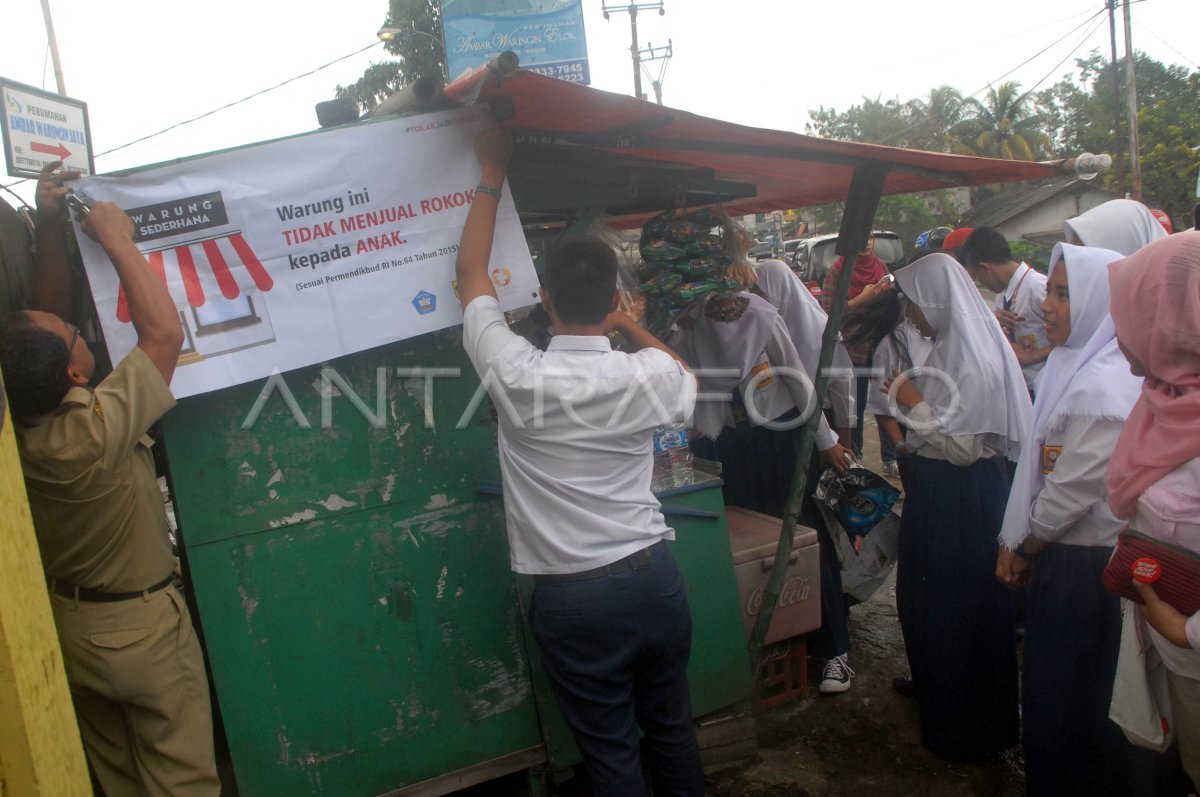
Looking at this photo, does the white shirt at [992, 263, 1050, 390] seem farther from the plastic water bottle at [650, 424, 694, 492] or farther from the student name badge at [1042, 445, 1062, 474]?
the plastic water bottle at [650, 424, 694, 492]

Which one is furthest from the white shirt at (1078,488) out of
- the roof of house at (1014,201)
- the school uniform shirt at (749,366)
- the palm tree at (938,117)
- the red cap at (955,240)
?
the palm tree at (938,117)

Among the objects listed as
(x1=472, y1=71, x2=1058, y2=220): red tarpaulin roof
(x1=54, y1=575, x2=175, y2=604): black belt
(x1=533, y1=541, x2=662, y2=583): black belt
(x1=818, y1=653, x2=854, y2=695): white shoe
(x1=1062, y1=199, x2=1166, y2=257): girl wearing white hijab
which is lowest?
(x1=818, y1=653, x2=854, y2=695): white shoe

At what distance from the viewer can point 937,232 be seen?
8828 mm

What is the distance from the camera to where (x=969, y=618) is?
3.46 meters

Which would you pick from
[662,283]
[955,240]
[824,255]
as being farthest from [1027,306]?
[824,255]

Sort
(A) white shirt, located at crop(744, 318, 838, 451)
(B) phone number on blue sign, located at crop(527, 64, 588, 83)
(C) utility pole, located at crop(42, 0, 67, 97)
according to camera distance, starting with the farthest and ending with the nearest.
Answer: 1. (C) utility pole, located at crop(42, 0, 67, 97)
2. (B) phone number on blue sign, located at crop(527, 64, 588, 83)
3. (A) white shirt, located at crop(744, 318, 838, 451)

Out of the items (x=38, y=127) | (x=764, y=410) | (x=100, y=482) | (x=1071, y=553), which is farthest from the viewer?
(x=38, y=127)

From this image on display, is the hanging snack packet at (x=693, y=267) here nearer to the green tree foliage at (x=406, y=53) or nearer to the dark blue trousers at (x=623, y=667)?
the dark blue trousers at (x=623, y=667)

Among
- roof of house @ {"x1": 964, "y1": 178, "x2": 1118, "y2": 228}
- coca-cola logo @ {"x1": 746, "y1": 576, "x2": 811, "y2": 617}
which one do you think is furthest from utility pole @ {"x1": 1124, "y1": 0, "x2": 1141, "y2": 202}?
coca-cola logo @ {"x1": 746, "y1": 576, "x2": 811, "y2": 617}

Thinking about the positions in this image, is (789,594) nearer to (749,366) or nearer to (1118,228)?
(749,366)

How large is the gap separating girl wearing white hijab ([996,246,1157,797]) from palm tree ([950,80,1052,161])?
36.1 m

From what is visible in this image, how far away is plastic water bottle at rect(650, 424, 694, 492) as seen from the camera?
3.33 m

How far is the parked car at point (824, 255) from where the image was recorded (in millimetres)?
10906

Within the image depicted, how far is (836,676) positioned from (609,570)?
2.15 metres
